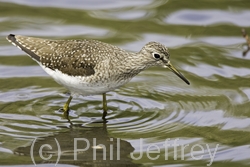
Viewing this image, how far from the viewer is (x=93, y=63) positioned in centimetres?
1174

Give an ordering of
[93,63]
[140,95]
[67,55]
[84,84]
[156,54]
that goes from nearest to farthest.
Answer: [84,84], [93,63], [156,54], [67,55], [140,95]

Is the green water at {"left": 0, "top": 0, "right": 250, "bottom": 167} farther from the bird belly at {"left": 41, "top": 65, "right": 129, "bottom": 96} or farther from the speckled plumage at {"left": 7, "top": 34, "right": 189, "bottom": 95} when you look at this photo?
the speckled plumage at {"left": 7, "top": 34, "right": 189, "bottom": 95}

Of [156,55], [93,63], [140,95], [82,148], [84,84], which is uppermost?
[156,55]

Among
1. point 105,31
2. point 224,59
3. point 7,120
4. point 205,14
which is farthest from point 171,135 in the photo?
point 205,14

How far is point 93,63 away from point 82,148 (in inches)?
76.2

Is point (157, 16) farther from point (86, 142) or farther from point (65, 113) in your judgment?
point (86, 142)

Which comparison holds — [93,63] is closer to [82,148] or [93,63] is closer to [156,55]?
[156,55]

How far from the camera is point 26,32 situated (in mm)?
15742

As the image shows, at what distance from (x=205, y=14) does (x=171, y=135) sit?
661 centimetres

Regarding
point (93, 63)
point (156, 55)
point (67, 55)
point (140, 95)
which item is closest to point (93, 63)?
point (93, 63)

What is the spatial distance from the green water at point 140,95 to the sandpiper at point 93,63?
672mm

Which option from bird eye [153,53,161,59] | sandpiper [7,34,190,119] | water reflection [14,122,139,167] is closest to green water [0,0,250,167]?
water reflection [14,122,139,167]

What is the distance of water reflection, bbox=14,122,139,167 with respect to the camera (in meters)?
10.1

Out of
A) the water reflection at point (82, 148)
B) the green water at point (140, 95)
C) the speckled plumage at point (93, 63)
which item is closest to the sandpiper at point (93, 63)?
the speckled plumage at point (93, 63)
